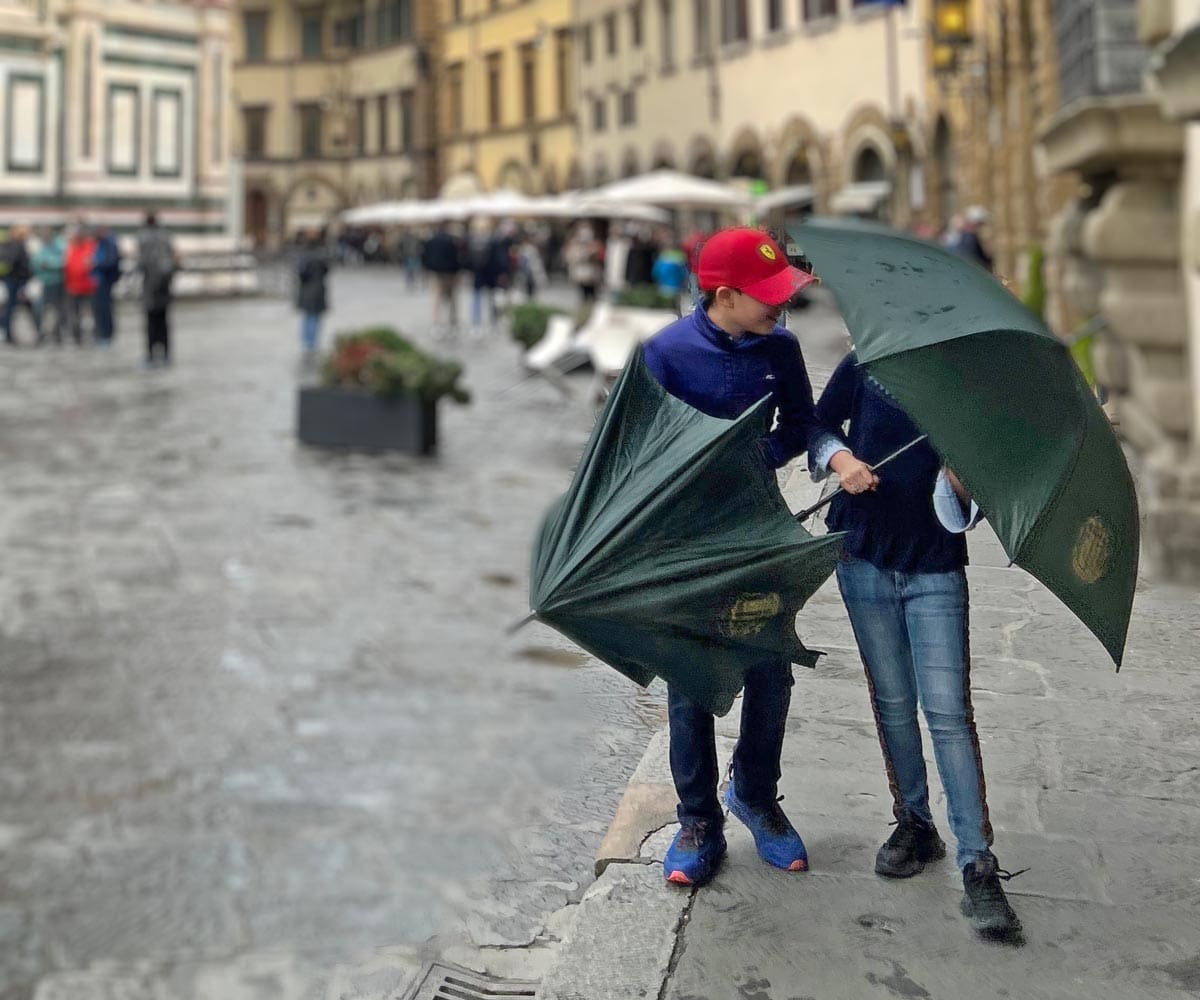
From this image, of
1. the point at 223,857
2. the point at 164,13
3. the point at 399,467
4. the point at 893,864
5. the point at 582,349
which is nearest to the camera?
the point at 893,864

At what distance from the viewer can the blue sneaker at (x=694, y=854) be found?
9.09 ft

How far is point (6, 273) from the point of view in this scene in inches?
882

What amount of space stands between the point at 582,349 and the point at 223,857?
10.3 metres

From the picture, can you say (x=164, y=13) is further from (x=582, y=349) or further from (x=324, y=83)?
(x=324, y=83)

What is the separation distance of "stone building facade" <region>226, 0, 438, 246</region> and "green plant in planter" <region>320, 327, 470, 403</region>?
56224 millimetres

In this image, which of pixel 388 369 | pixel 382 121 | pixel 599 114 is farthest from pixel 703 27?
pixel 388 369

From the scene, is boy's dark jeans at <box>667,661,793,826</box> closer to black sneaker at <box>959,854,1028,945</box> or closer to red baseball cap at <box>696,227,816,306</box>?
black sneaker at <box>959,854,1028,945</box>

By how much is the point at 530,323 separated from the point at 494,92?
44.0 m

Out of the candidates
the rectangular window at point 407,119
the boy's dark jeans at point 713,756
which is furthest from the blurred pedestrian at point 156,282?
the rectangular window at point 407,119

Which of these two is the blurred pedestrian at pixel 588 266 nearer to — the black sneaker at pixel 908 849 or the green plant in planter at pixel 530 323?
the green plant in planter at pixel 530 323

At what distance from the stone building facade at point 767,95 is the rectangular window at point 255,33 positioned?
2647cm

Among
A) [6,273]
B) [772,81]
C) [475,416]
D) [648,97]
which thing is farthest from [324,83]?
[475,416]

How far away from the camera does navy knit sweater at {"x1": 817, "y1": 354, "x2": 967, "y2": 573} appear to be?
248 cm

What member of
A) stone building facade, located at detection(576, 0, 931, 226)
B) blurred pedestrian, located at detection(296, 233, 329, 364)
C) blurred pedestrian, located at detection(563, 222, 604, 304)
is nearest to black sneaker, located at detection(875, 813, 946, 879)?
blurred pedestrian, located at detection(296, 233, 329, 364)
